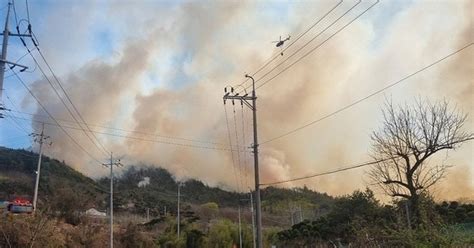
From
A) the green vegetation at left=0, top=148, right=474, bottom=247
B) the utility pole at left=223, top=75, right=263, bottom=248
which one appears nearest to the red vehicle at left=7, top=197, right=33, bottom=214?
the green vegetation at left=0, top=148, right=474, bottom=247

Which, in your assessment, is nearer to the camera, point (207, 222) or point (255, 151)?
point (255, 151)

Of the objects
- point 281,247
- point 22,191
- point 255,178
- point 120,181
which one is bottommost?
point 281,247

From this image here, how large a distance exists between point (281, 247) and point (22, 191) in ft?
136

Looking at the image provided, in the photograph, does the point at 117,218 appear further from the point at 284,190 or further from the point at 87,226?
the point at 284,190

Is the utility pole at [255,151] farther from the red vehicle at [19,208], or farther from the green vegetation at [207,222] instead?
the red vehicle at [19,208]

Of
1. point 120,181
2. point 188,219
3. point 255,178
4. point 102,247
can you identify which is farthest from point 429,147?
point 120,181

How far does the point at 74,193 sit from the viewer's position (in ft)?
158

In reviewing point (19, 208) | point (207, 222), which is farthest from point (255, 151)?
point (207, 222)

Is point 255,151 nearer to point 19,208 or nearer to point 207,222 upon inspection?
point 19,208

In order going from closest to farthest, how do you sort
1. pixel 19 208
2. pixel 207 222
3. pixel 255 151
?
1. pixel 255 151
2. pixel 19 208
3. pixel 207 222

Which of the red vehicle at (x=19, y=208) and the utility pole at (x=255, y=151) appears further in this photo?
the red vehicle at (x=19, y=208)

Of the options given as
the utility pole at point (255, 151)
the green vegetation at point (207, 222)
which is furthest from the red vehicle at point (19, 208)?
the utility pole at point (255, 151)

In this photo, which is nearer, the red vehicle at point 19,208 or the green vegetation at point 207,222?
the green vegetation at point 207,222

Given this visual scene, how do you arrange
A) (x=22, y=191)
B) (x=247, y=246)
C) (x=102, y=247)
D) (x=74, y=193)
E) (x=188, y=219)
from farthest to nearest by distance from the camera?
(x=22, y=191)
(x=188, y=219)
(x=247, y=246)
(x=74, y=193)
(x=102, y=247)
